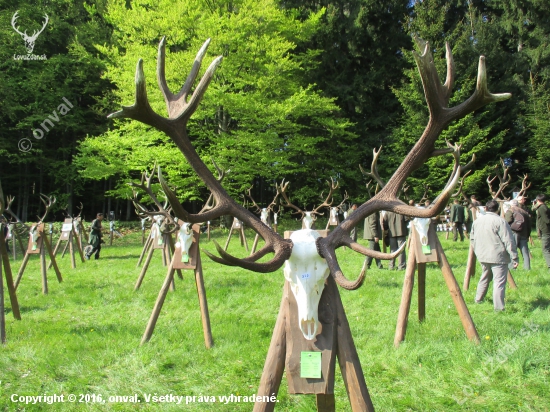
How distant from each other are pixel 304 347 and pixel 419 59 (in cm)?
199

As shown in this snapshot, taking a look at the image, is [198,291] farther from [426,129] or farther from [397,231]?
[397,231]

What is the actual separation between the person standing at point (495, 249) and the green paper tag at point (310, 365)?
534cm

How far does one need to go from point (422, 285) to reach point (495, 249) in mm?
1776

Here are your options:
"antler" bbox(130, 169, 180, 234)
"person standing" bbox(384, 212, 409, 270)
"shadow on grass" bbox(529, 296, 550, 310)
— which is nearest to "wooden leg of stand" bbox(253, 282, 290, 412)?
"antler" bbox(130, 169, 180, 234)

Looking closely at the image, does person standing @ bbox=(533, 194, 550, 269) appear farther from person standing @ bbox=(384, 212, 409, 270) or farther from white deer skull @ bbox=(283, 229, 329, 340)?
white deer skull @ bbox=(283, 229, 329, 340)

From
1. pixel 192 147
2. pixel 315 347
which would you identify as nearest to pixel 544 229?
pixel 315 347

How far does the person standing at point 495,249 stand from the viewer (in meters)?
6.48

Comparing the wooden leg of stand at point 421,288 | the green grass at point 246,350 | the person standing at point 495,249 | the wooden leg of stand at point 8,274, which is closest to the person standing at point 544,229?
the green grass at point 246,350

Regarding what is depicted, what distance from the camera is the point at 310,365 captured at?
7.75 feet

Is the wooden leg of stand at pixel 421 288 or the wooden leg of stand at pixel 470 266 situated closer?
the wooden leg of stand at pixel 421 288

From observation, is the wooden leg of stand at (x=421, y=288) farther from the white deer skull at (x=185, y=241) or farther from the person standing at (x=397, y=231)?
the person standing at (x=397, y=231)

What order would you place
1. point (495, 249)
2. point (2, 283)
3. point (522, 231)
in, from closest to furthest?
1. point (2, 283)
2. point (495, 249)
3. point (522, 231)

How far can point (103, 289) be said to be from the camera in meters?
9.39

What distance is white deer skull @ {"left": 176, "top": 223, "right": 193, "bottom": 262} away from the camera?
608 centimetres
